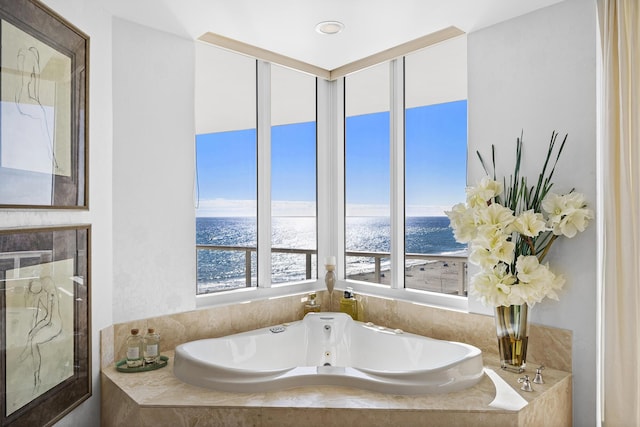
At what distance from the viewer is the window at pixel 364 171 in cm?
320

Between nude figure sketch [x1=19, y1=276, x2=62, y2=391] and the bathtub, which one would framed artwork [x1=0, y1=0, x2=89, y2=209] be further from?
the bathtub

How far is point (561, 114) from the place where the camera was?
82.3 inches

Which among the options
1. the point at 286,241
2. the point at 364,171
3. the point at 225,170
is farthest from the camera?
the point at 364,171

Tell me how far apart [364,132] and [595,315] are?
2.02 m

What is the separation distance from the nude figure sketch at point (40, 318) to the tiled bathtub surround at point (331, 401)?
38 cm

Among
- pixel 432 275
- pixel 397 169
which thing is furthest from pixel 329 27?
pixel 432 275

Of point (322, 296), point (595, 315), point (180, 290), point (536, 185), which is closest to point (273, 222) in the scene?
point (322, 296)

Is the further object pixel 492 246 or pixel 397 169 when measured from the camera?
pixel 397 169

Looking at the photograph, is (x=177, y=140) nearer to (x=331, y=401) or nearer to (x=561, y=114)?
(x=331, y=401)

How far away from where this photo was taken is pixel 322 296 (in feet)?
10.4

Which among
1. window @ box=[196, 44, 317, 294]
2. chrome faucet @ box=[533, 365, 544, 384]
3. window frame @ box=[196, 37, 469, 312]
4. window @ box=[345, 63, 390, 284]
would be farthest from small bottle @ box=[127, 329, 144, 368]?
chrome faucet @ box=[533, 365, 544, 384]

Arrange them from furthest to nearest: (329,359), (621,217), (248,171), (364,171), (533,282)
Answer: (364,171) < (248,171) < (329,359) < (533,282) < (621,217)

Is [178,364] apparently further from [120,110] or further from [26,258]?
[120,110]

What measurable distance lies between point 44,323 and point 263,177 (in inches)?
64.4
